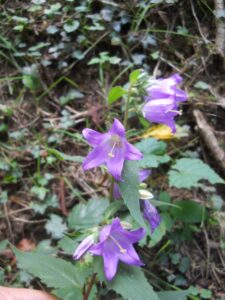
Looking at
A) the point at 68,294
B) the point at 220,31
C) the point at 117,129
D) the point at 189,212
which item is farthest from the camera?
the point at 220,31

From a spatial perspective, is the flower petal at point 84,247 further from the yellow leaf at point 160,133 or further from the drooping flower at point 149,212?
the yellow leaf at point 160,133

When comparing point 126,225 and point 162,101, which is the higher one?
point 162,101

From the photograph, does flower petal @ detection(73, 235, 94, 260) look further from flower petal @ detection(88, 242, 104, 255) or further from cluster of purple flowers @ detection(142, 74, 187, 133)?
cluster of purple flowers @ detection(142, 74, 187, 133)

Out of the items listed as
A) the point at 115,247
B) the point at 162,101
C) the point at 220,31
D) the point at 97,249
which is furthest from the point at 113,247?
the point at 220,31

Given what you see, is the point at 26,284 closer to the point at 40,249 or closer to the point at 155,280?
the point at 40,249

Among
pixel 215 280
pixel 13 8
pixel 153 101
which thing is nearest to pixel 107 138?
pixel 153 101

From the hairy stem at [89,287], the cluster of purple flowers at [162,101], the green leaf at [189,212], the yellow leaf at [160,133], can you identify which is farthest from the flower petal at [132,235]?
the yellow leaf at [160,133]

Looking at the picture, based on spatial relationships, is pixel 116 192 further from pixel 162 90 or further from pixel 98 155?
pixel 162 90
